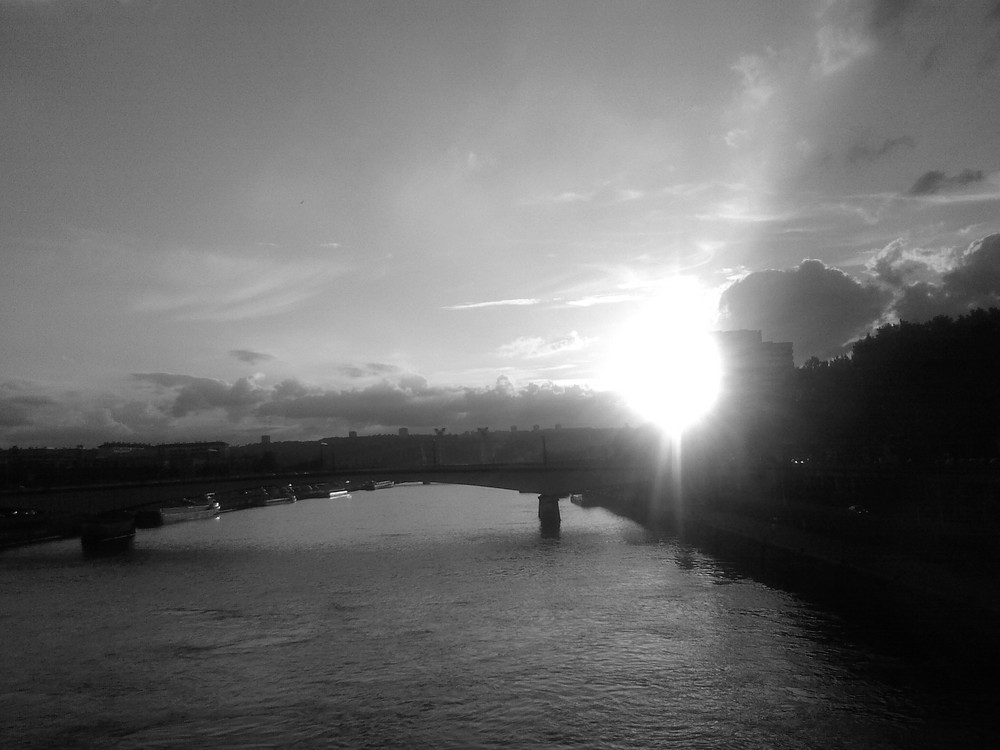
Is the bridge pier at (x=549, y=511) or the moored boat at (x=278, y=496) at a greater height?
the bridge pier at (x=549, y=511)

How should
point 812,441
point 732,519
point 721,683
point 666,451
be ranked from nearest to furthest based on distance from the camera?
point 721,683 → point 732,519 → point 812,441 → point 666,451

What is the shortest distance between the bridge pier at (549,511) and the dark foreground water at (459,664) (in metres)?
22.3

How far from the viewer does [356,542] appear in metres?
62.8

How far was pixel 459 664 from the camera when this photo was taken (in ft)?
→ 80.3

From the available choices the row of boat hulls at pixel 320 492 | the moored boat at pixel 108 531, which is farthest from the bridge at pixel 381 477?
the row of boat hulls at pixel 320 492

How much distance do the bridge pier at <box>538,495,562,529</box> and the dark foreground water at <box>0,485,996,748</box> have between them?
879 inches

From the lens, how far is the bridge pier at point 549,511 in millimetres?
70562

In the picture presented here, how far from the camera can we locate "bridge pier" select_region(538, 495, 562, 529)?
7056 centimetres

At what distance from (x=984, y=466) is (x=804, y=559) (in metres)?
13.6

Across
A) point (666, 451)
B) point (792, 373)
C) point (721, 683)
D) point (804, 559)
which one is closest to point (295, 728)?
point (721, 683)

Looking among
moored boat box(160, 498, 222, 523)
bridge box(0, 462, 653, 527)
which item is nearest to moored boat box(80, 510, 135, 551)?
bridge box(0, 462, 653, 527)

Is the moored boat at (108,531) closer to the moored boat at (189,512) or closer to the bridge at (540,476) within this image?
the bridge at (540,476)

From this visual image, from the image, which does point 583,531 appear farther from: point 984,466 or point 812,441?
point 984,466

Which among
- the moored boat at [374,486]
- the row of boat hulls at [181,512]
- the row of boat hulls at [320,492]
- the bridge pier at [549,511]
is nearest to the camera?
the bridge pier at [549,511]
